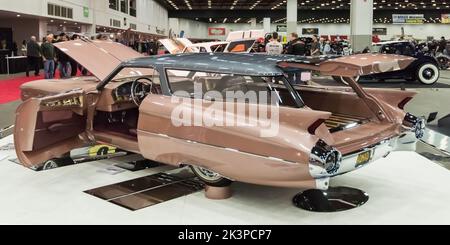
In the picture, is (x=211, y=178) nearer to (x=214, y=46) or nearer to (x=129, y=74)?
(x=129, y=74)

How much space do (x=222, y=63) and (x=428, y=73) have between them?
11441 mm

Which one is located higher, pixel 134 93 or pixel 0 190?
pixel 134 93

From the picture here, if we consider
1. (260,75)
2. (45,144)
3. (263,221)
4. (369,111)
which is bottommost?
(263,221)

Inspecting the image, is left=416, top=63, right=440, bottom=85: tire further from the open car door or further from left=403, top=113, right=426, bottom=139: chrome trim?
left=403, top=113, right=426, bottom=139: chrome trim

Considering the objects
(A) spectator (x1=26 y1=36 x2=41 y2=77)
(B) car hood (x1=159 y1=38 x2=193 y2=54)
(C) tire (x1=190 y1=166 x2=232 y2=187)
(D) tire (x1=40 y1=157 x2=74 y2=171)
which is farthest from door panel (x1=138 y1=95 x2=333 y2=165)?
(A) spectator (x1=26 y1=36 x2=41 y2=77)

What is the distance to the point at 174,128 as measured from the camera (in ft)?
12.1

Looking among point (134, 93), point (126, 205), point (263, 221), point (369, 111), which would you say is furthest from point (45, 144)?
point (369, 111)

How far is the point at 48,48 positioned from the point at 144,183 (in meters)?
10.0

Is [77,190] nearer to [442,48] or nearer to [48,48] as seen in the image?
[48,48]

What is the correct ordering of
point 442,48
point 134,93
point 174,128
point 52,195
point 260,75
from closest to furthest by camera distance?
point 260,75
point 174,128
point 52,195
point 134,93
point 442,48

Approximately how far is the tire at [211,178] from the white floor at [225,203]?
148 mm

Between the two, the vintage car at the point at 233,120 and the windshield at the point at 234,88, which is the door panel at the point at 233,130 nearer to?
the vintage car at the point at 233,120

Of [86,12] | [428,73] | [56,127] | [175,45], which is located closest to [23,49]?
[86,12]

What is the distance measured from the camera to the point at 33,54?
1611cm
